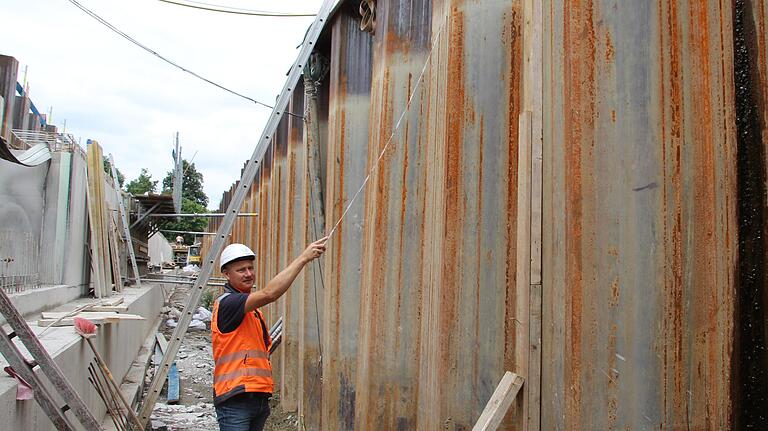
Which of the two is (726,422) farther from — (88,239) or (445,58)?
(88,239)

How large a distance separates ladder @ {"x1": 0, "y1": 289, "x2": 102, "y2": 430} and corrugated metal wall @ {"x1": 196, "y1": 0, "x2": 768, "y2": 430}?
2.00 meters

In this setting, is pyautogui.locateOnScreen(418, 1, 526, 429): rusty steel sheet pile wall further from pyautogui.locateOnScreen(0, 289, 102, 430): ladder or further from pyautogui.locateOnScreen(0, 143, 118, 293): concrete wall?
pyautogui.locateOnScreen(0, 143, 118, 293): concrete wall

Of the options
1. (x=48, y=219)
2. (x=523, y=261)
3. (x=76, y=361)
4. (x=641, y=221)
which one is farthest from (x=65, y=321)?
(x=641, y=221)

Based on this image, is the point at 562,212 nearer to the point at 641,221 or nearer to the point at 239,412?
the point at 641,221

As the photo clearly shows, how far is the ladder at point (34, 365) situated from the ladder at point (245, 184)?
259 centimetres

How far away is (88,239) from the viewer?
11.8m

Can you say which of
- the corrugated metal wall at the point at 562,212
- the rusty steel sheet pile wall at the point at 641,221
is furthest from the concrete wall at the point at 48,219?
the rusty steel sheet pile wall at the point at 641,221

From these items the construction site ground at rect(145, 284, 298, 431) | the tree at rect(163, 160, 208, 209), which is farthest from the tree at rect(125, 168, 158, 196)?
the construction site ground at rect(145, 284, 298, 431)

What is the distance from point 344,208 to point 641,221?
339 centimetres

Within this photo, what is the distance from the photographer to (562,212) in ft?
10.00

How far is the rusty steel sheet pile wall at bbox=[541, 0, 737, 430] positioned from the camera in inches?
111

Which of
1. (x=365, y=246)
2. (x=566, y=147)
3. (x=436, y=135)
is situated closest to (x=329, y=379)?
(x=365, y=246)

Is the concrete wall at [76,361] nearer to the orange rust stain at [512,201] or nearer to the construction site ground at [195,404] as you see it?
the construction site ground at [195,404]

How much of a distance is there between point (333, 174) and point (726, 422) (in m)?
4.03
